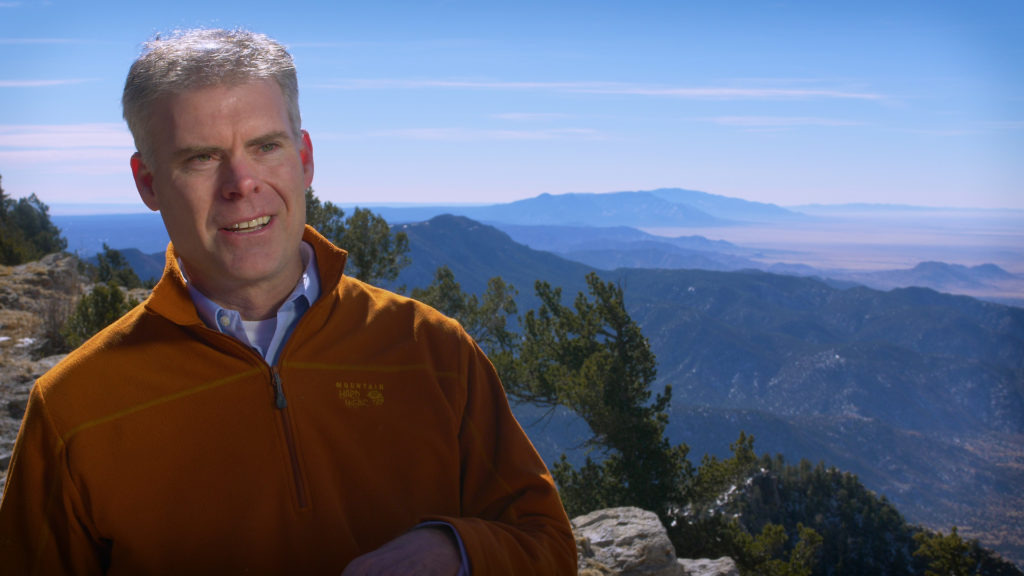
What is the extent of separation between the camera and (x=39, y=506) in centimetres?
144

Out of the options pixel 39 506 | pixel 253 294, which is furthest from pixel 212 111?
pixel 39 506

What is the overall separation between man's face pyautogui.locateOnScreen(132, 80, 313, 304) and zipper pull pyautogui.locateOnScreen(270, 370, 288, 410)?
0.76 feet

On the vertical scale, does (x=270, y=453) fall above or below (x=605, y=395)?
above

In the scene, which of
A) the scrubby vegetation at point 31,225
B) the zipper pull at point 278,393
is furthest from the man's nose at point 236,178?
the scrubby vegetation at point 31,225

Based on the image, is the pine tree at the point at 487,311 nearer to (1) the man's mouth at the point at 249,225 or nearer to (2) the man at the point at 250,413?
(2) the man at the point at 250,413

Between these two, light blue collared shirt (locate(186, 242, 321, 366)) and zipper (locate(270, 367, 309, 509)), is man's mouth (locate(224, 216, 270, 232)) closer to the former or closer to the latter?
light blue collared shirt (locate(186, 242, 321, 366))

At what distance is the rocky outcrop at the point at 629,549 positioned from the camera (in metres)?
5.44

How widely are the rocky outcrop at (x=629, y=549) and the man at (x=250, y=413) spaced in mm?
3701

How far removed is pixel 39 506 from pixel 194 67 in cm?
100

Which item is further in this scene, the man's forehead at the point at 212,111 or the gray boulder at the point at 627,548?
the gray boulder at the point at 627,548

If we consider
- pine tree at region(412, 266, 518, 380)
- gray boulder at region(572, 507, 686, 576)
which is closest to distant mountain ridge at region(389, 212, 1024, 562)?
pine tree at region(412, 266, 518, 380)

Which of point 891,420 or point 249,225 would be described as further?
point 891,420

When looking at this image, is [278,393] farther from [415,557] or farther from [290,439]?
[415,557]

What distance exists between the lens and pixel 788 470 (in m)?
47.3
